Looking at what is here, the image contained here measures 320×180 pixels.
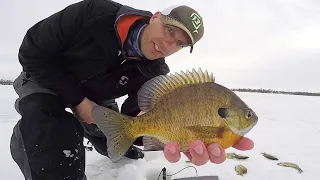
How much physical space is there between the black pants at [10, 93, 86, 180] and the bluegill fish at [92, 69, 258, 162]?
0.52 metres

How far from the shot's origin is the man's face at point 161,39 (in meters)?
2.28

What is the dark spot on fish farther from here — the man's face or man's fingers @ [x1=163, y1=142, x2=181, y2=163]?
the man's face

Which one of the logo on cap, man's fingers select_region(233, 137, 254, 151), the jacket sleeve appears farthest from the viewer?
the jacket sleeve

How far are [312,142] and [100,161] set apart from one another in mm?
3291

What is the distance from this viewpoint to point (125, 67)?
285cm

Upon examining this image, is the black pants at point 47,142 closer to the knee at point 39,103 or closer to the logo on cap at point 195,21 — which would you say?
the knee at point 39,103

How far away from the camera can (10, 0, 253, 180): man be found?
2.31m

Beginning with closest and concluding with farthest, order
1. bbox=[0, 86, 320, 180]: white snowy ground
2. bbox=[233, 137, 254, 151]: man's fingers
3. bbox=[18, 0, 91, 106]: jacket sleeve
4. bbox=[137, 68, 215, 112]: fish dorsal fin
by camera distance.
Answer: bbox=[137, 68, 215, 112]: fish dorsal fin
bbox=[233, 137, 254, 151]: man's fingers
bbox=[18, 0, 91, 106]: jacket sleeve
bbox=[0, 86, 320, 180]: white snowy ground

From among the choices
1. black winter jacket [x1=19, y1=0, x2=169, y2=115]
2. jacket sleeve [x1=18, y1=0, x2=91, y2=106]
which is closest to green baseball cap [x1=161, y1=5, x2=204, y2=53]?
black winter jacket [x1=19, y1=0, x2=169, y2=115]

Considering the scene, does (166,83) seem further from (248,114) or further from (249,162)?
(249,162)

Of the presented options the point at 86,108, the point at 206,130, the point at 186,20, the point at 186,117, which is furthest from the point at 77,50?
the point at 206,130

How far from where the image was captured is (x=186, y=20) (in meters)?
2.24

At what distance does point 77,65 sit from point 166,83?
3.61ft

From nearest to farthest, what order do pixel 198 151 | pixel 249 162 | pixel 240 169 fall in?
pixel 198 151
pixel 240 169
pixel 249 162
